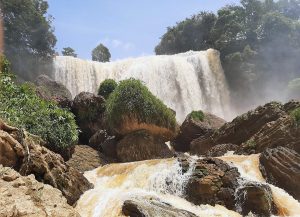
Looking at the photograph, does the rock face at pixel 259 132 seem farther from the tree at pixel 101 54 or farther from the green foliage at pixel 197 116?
the tree at pixel 101 54

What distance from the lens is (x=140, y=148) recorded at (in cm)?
2114

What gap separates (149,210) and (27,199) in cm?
330

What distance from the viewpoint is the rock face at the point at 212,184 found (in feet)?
44.5

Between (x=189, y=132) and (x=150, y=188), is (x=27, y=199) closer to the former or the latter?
(x=150, y=188)

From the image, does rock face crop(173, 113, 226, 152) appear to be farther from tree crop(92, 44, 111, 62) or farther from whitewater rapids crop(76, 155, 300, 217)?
tree crop(92, 44, 111, 62)

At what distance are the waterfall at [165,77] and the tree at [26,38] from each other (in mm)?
1717

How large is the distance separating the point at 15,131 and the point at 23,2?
26947mm

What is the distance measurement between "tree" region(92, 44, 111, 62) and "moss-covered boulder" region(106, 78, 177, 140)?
97.2 ft

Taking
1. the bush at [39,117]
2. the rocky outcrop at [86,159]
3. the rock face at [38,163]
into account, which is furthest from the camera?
the rocky outcrop at [86,159]

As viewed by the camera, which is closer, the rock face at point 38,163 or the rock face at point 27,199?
the rock face at point 27,199

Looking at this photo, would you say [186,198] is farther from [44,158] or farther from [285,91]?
[285,91]

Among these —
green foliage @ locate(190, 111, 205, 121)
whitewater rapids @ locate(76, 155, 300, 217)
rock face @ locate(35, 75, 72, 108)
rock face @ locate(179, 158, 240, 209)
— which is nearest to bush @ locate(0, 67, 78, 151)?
whitewater rapids @ locate(76, 155, 300, 217)

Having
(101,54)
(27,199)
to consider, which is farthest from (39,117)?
(101,54)

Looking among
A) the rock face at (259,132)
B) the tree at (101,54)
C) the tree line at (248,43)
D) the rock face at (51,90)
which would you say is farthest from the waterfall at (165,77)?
the tree at (101,54)
